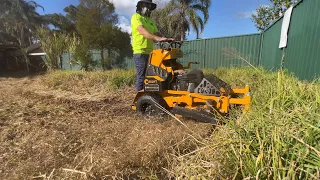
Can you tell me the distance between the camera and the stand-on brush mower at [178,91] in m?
2.72

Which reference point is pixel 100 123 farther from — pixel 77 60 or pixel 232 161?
pixel 77 60

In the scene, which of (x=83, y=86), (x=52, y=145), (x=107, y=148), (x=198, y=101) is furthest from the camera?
(x=83, y=86)

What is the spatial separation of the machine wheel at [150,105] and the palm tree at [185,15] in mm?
19002

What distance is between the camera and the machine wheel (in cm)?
322

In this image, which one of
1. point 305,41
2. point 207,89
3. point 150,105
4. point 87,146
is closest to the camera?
point 87,146

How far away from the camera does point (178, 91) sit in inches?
121

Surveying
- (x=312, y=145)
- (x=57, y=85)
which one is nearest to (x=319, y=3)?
(x=312, y=145)

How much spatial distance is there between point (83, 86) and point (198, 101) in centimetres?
594

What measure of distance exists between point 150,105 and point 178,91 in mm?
535

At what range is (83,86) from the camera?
7.82m

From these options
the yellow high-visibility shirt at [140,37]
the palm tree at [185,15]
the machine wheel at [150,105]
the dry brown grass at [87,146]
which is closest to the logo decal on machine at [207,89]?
the dry brown grass at [87,146]

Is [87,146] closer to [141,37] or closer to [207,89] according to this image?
[207,89]

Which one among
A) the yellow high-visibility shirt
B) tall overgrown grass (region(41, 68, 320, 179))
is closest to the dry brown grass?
tall overgrown grass (region(41, 68, 320, 179))

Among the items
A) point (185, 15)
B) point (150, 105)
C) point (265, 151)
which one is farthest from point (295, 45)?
point (185, 15)
